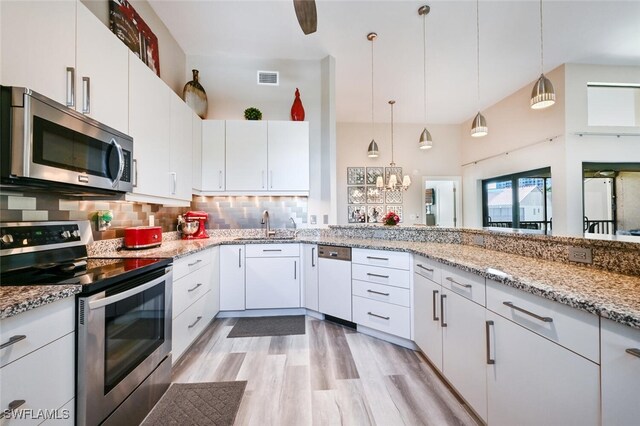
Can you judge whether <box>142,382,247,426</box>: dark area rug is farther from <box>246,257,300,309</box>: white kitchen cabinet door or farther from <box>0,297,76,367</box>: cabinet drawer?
<box>246,257,300,309</box>: white kitchen cabinet door

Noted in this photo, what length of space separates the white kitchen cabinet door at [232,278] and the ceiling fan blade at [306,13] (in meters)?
2.17

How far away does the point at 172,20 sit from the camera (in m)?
2.73

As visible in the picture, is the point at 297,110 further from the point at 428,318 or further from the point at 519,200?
the point at 519,200

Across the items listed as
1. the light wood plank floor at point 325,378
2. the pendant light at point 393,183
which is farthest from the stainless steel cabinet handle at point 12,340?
the pendant light at point 393,183

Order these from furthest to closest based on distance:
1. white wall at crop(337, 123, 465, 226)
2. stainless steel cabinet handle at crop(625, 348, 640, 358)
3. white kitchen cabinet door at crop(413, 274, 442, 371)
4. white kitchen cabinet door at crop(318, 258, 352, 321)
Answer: white wall at crop(337, 123, 465, 226) < white kitchen cabinet door at crop(318, 258, 352, 321) < white kitchen cabinet door at crop(413, 274, 442, 371) < stainless steel cabinet handle at crop(625, 348, 640, 358)

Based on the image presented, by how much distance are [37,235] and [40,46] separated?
2.98 feet

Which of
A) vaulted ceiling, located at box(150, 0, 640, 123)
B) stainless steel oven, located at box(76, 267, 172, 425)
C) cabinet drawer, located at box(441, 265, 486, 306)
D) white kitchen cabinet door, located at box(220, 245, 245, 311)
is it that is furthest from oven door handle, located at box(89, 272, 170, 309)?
vaulted ceiling, located at box(150, 0, 640, 123)

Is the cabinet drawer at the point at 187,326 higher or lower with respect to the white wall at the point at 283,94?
lower

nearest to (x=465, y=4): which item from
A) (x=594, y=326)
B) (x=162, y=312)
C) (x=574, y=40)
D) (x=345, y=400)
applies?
(x=574, y=40)

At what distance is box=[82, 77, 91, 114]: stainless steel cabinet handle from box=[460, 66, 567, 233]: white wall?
17.9 feet

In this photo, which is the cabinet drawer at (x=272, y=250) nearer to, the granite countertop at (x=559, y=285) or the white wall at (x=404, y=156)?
the granite countertop at (x=559, y=285)

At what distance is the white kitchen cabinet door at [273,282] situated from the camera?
2.82 meters

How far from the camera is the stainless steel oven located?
3.37 ft

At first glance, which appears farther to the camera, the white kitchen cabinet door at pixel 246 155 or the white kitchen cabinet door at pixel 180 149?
the white kitchen cabinet door at pixel 246 155
